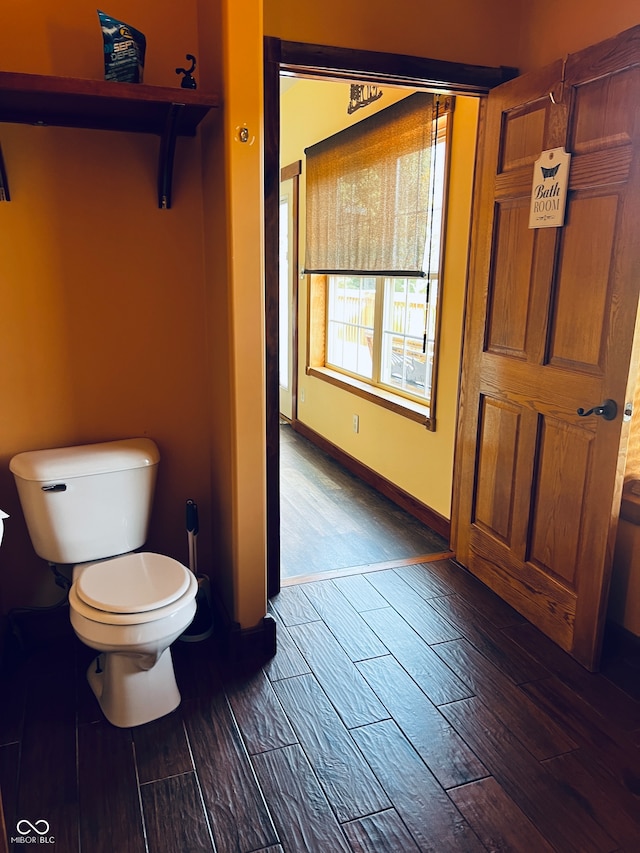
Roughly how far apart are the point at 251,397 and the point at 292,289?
3.31m

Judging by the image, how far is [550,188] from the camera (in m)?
2.25

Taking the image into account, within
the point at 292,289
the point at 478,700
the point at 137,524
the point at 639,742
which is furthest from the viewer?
the point at 292,289

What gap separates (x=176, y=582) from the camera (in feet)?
6.49

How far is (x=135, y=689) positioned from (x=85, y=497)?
2.06 ft

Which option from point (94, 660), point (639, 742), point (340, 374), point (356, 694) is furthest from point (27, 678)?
point (340, 374)

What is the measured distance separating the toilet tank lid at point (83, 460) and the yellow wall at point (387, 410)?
1.60 metres

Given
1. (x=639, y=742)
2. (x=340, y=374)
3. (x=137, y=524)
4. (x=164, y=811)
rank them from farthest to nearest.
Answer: (x=340, y=374), (x=137, y=524), (x=639, y=742), (x=164, y=811)

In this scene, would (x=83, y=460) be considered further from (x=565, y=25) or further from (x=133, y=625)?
(x=565, y=25)

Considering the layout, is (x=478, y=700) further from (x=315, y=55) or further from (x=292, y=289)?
(x=292, y=289)

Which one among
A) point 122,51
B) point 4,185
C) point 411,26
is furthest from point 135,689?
point 411,26

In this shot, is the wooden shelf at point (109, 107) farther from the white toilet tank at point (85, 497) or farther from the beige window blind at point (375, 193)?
the beige window blind at point (375, 193)

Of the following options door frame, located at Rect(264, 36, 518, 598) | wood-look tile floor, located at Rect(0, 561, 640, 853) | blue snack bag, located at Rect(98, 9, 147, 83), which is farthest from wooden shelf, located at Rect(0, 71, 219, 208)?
wood-look tile floor, located at Rect(0, 561, 640, 853)

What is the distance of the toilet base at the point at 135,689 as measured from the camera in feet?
6.33

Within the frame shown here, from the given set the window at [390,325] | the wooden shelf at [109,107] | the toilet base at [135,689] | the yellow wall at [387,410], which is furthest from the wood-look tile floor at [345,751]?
the wooden shelf at [109,107]
